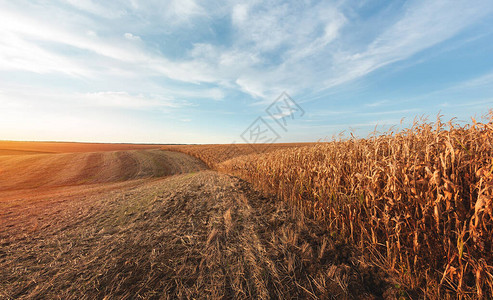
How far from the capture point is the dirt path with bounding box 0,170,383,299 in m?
2.32

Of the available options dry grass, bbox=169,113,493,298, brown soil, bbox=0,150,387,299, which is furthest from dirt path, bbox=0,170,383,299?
dry grass, bbox=169,113,493,298

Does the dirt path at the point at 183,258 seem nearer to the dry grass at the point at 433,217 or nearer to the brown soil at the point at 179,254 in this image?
the brown soil at the point at 179,254

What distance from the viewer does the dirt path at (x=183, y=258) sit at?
91.2 inches

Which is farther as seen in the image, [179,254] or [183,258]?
[179,254]

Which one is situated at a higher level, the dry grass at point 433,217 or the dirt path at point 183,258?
the dry grass at point 433,217

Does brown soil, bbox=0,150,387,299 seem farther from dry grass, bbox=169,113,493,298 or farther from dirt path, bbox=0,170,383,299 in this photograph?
dry grass, bbox=169,113,493,298

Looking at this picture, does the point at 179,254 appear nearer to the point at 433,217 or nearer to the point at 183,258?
the point at 183,258

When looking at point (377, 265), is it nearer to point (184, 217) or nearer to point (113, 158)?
point (184, 217)

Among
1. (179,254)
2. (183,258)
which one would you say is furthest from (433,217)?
(179,254)

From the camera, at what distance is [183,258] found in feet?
9.50

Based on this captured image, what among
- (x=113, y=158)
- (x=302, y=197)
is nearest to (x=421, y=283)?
(x=302, y=197)

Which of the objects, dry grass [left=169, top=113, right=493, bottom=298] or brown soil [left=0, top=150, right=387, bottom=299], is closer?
dry grass [left=169, top=113, right=493, bottom=298]

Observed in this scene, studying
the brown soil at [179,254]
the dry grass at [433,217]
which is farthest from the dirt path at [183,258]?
the dry grass at [433,217]

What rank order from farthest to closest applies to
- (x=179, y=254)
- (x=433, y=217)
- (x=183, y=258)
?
1. (x=179, y=254)
2. (x=183, y=258)
3. (x=433, y=217)
